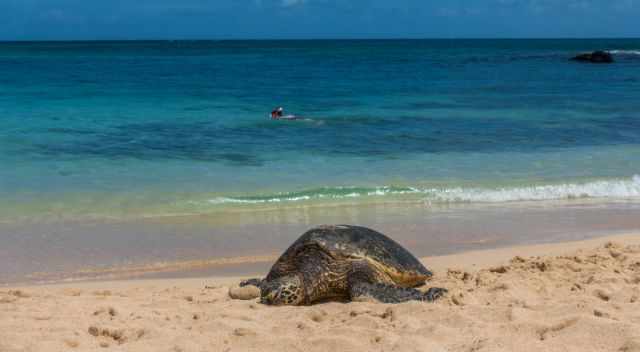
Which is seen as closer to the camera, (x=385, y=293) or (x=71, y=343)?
(x=71, y=343)

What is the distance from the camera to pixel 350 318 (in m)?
4.90

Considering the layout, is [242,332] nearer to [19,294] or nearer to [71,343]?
[71,343]

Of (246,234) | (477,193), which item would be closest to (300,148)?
(477,193)

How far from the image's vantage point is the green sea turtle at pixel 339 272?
5.38 meters

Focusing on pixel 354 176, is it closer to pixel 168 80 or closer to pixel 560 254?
pixel 560 254

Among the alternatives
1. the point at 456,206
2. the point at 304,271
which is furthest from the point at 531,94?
the point at 304,271

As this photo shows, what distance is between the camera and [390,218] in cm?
924

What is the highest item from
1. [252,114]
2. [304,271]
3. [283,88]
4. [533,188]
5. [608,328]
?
[283,88]

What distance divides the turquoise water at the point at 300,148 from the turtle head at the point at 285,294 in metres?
4.33

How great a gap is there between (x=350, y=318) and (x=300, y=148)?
34.3 ft

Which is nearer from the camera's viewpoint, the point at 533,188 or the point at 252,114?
the point at 533,188

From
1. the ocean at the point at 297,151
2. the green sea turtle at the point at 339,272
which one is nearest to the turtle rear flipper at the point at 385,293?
the green sea turtle at the point at 339,272

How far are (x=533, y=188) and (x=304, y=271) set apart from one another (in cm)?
647

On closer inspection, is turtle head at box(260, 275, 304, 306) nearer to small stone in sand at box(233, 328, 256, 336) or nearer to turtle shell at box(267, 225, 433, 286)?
turtle shell at box(267, 225, 433, 286)
